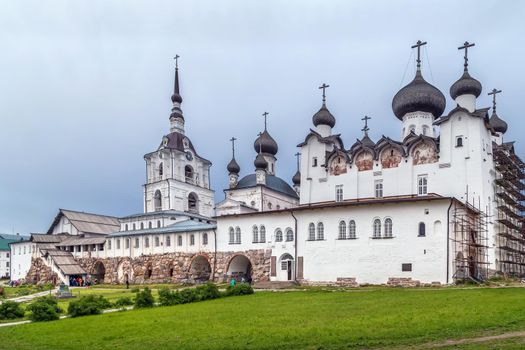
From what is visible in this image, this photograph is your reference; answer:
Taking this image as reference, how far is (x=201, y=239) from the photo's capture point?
148ft

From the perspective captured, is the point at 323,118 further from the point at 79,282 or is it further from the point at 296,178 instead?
the point at 79,282

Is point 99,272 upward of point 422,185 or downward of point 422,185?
downward

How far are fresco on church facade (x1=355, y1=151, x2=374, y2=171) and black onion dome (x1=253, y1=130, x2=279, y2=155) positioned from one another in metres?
22.5

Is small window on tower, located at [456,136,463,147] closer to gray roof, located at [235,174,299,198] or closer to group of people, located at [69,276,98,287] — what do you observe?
gray roof, located at [235,174,299,198]

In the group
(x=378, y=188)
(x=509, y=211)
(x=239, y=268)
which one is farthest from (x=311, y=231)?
(x=509, y=211)

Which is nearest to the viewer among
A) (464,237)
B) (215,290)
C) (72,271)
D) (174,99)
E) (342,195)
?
(215,290)

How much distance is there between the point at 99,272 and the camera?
5553cm

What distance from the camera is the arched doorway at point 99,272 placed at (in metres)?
54.5

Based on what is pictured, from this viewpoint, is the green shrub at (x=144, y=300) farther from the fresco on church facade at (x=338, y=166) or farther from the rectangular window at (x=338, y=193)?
the fresco on church facade at (x=338, y=166)

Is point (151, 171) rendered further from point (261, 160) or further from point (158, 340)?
point (158, 340)

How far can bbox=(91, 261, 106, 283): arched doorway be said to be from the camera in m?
54.5

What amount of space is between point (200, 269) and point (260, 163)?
17506 millimetres

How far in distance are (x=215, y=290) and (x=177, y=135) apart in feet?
135

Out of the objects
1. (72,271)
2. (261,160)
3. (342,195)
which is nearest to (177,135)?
(261,160)
